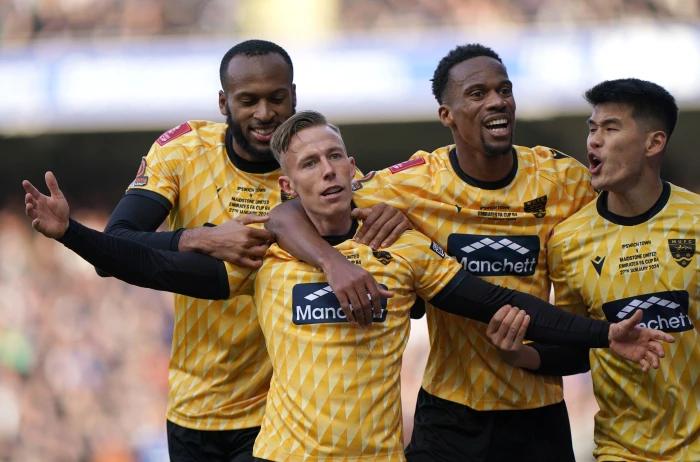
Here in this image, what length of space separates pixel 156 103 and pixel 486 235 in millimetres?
7434

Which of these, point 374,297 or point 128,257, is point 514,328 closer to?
point 374,297

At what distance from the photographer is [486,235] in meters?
5.07

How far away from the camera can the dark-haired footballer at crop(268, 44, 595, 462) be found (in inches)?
200

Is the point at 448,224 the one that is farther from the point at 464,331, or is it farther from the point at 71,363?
the point at 71,363

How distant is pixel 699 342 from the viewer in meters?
4.71

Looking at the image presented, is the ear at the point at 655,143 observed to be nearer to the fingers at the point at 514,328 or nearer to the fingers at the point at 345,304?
the fingers at the point at 514,328

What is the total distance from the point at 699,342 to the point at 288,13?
26.0 ft

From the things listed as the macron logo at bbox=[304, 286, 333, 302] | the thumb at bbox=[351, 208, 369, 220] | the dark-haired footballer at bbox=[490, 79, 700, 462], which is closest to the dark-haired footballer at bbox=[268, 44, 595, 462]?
the dark-haired footballer at bbox=[490, 79, 700, 462]

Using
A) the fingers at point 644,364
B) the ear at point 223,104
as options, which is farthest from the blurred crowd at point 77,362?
the fingers at point 644,364

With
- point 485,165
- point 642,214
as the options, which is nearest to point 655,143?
point 642,214

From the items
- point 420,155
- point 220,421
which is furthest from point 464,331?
point 220,421

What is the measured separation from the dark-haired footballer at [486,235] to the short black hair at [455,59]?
3 cm

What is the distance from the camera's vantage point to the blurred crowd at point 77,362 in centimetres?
1233

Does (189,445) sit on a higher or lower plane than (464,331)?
lower
